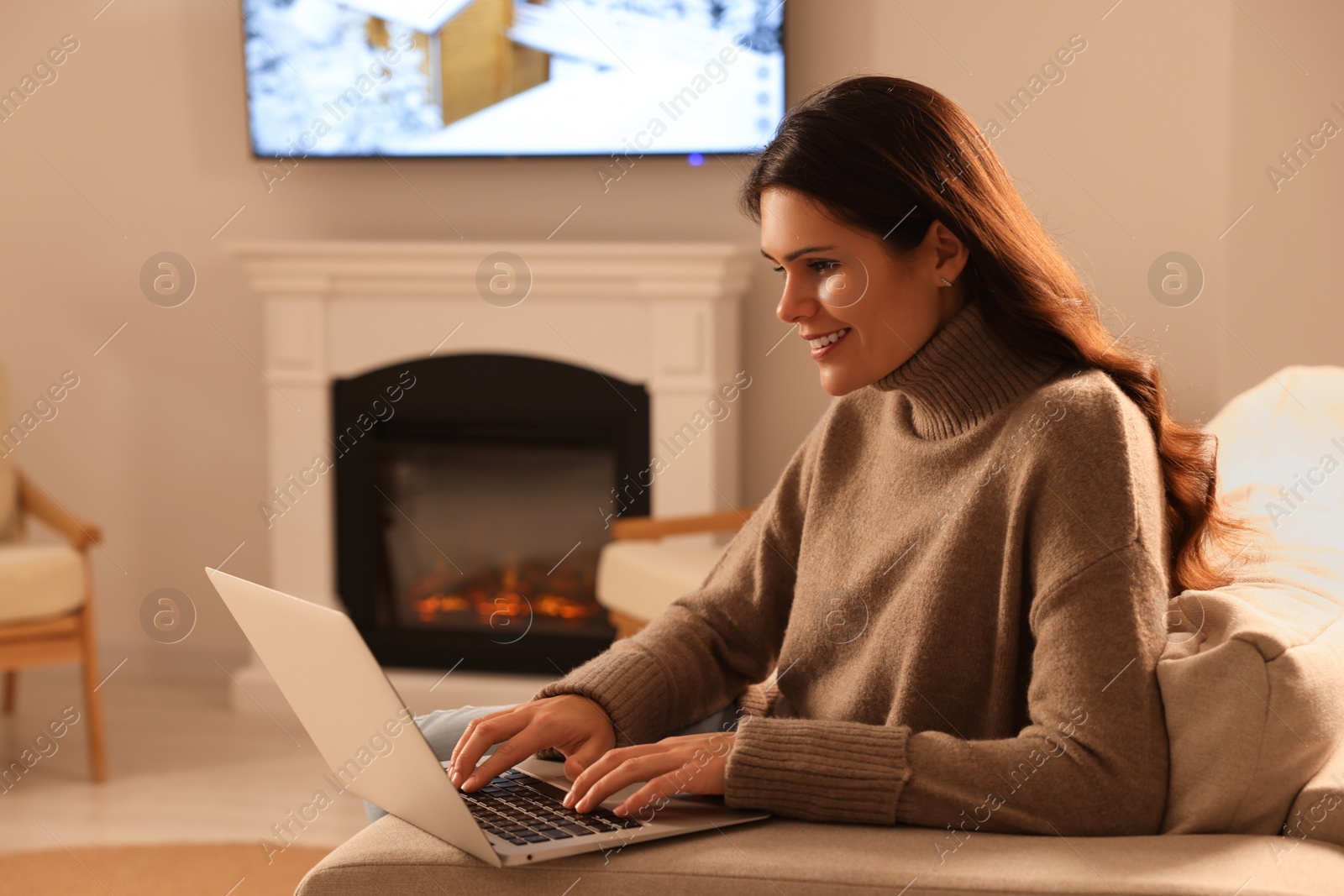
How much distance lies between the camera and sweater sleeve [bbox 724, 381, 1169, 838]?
41.2 inches

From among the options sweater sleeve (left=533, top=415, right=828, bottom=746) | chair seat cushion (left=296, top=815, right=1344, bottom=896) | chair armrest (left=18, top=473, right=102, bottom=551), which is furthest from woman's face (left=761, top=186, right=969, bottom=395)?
chair armrest (left=18, top=473, right=102, bottom=551)

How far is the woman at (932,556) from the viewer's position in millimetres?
1060

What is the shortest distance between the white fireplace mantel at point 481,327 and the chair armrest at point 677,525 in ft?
0.94

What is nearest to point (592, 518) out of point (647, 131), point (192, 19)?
point (647, 131)

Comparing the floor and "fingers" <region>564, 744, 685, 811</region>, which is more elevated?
"fingers" <region>564, 744, 685, 811</region>

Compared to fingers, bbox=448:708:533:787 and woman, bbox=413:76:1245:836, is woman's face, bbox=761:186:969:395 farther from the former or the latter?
fingers, bbox=448:708:533:787

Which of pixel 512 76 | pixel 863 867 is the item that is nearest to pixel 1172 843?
pixel 863 867

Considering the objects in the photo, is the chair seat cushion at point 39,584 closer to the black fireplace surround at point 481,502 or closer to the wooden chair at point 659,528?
the black fireplace surround at point 481,502

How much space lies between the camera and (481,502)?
142 inches

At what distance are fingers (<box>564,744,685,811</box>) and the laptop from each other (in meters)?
0.01

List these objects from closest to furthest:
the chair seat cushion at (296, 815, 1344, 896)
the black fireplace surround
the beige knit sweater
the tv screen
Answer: the chair seat cushion at (296, 815, 1344, 896) < the beige knit sweater < the tv screen < the black fireplace surround

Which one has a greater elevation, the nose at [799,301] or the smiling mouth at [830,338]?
the nose at [799,301]

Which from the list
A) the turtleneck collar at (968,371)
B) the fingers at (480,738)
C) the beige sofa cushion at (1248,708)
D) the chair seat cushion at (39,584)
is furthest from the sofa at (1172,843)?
the chair seat cushion at (39,584)

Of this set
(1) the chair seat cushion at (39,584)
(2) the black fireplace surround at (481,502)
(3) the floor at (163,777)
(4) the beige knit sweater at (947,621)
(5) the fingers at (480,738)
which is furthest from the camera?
(2) the black fireplace surround at (481,502)
